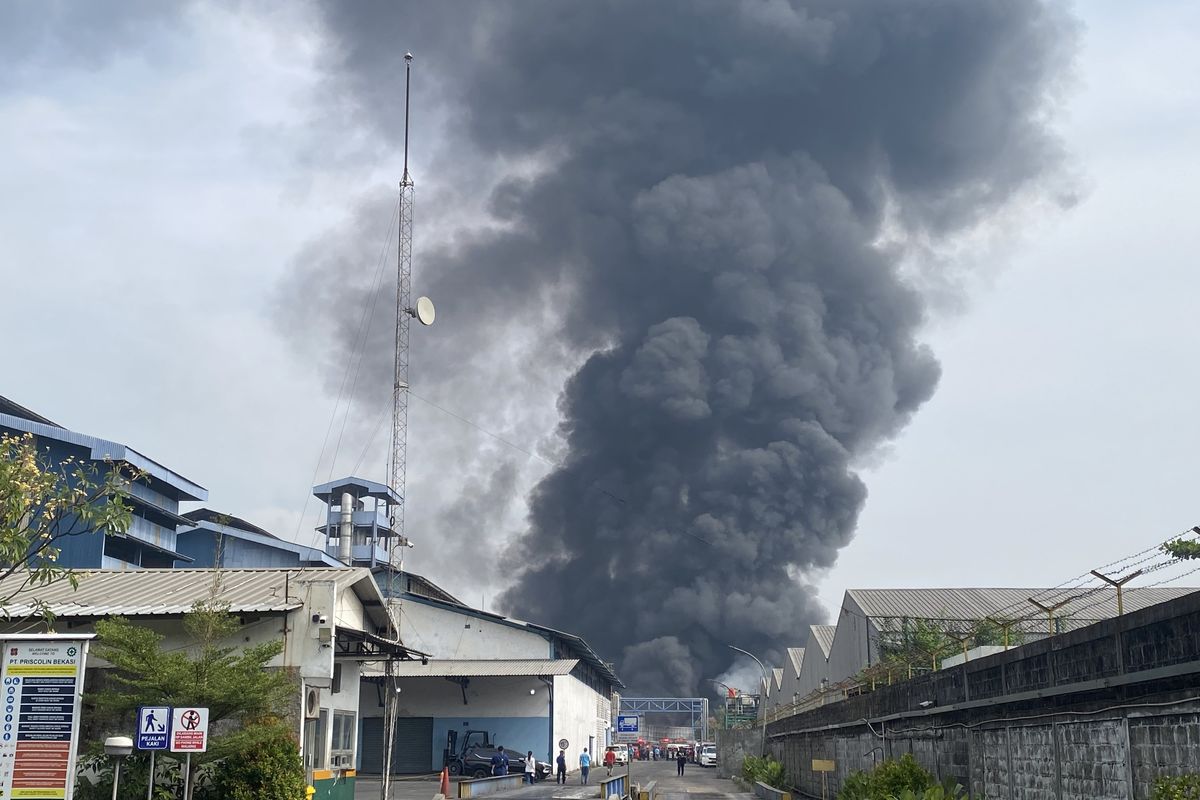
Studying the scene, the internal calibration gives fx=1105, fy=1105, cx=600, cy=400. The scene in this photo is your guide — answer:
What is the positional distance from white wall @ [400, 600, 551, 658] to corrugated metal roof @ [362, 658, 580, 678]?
78 cm

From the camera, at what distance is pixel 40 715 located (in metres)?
15.8

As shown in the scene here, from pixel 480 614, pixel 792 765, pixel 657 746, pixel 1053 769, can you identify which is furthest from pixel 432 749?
pixel 657 746

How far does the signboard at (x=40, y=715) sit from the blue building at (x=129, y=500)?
3631 centimetres

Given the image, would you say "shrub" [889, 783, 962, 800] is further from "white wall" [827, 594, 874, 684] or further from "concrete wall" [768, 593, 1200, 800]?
"white wall" [827, 594, 874, 684]

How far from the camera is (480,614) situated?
179ft

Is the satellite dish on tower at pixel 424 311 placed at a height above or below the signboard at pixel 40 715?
above

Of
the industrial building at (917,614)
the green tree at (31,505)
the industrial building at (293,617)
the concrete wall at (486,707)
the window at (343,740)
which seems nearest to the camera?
the green tree at (31,505)

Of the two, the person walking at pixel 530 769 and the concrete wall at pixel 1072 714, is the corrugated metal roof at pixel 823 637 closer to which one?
the person walking at pixel 530 769

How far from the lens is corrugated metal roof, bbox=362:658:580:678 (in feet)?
167

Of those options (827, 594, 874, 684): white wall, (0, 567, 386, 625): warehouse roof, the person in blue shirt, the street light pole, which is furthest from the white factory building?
(0, 567, 386, 625): warehouse roof

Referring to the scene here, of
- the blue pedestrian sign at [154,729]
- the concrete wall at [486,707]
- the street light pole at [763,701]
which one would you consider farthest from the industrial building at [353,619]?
the street light pole at [763,701]

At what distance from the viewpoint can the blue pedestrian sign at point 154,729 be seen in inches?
674

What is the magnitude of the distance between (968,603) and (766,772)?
64.9 feet

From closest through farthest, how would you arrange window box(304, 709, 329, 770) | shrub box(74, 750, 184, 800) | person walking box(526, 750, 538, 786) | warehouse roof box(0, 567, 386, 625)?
shrub box(74, 750, 184, 800)
warehouse roof box(0, 567, 386, 625)
window box(304, 709, 329, 770)
person walking box(526, 750, 538, 786)
